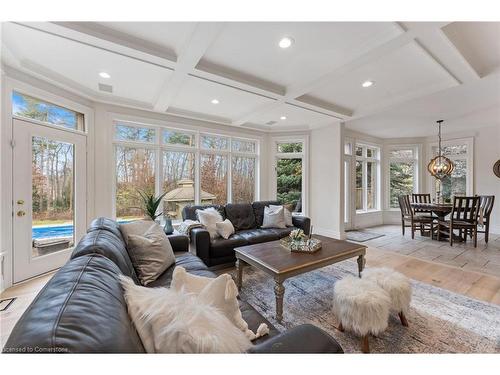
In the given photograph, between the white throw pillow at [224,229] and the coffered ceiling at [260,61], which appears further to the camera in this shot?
the white throw pillow at [224,229]

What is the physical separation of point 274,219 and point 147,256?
2397 mm

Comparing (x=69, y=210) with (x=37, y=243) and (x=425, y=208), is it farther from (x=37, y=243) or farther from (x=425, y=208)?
(x=425, y=208)

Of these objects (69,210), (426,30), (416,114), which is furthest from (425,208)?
(69,210)

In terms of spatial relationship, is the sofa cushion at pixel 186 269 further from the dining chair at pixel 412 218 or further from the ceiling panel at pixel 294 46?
the dining chair at pixel 412 218

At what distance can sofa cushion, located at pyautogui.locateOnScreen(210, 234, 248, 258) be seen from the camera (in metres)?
2.95

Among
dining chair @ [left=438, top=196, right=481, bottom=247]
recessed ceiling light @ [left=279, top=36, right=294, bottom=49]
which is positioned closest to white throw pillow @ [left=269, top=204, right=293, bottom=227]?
recessed ceiling light @ [left=279, top=36, right=294, bottom=49]

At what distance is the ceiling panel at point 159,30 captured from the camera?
2.00 m

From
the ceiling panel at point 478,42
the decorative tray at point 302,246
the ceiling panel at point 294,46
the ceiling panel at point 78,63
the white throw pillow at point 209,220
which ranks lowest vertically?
the decorative tray at point 302,246

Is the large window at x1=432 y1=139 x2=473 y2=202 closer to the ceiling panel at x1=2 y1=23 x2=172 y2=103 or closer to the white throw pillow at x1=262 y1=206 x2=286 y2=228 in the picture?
the white throw pillow at x1=262 y1=206 x2=286 y2=228

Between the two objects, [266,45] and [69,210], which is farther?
[69,210]

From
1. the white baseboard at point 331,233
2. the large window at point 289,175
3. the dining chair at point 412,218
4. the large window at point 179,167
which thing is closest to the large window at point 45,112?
the large window at point 179,167

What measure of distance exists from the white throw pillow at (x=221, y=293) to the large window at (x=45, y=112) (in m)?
3.24

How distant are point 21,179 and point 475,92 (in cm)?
668
